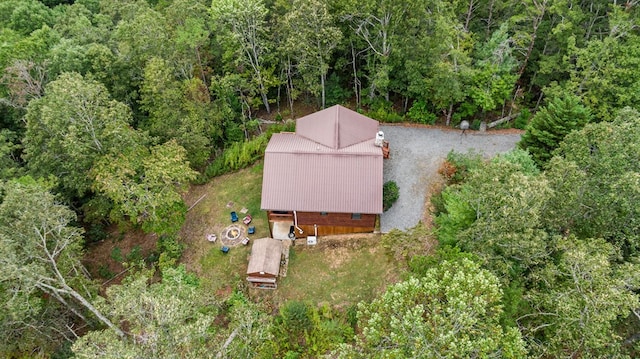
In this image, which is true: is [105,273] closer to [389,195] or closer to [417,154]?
[389,195]

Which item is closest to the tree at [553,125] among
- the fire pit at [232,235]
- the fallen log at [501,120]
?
the fallen log at [501,120]

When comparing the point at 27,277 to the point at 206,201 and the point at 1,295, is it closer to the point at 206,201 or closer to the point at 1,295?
the point at 1,295

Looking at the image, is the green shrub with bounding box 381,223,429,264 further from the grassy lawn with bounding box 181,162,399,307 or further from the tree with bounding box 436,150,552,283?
the tree with bounding box 436,150,552,283

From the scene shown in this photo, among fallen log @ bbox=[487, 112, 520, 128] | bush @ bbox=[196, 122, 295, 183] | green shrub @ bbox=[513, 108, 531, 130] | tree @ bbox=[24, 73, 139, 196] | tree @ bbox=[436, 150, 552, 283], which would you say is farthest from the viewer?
fallen log @ bbox=[487, 112, 520, 128]

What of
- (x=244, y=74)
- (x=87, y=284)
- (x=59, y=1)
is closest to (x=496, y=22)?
(x=244, y=74)

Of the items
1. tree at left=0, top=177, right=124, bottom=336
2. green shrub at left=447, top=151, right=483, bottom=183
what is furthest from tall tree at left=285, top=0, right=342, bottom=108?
tree at left=0, top=177, right=124, bottom=336
